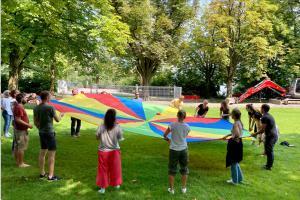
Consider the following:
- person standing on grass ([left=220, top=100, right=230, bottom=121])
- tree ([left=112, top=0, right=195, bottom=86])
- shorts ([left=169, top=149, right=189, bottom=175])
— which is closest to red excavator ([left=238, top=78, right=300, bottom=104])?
tree ([left=112, top=0, right=195, bottom=86])

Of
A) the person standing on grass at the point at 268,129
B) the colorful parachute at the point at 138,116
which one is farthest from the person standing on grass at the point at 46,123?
the person standing on grass at the point at 268,129

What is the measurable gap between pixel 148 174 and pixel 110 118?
80.8 inches

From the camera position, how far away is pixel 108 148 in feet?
20.1

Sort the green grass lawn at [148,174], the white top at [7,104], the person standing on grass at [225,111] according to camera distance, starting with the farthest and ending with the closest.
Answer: the white top at [7,104]
the person standing on grass at [225,111]
the green grass lawn at [148,174]

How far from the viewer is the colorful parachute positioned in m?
8.66

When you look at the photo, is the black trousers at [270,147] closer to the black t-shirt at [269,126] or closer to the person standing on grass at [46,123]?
the black t-shirt at [269,126]

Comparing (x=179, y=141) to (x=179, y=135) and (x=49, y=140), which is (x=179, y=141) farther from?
(x=49, y=140)

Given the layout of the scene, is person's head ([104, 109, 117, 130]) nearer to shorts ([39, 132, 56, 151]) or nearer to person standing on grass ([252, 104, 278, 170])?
shorts ([39, 132, 56, 151])

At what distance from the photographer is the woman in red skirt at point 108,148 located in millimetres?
6082

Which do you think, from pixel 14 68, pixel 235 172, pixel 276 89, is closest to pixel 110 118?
pixel 235 172

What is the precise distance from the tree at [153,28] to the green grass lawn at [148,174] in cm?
1978

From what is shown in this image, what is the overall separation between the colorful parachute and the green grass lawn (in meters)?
0.77

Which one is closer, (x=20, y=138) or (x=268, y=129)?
(x=20, y=138)

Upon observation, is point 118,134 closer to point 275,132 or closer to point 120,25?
→ point 275,132
